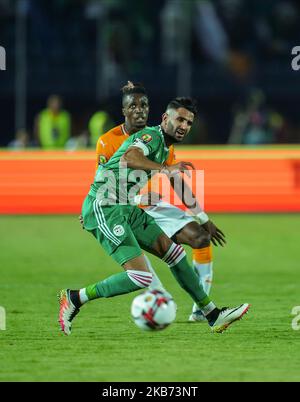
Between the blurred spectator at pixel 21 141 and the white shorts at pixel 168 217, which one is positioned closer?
the white shorts at pixel 168 217

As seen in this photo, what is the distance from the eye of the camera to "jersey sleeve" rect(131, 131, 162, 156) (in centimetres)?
969

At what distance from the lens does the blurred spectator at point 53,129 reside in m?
28.3

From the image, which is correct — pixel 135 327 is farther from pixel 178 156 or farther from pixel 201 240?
pixel 178 156

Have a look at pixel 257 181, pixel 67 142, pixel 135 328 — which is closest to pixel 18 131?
pixel 67 142

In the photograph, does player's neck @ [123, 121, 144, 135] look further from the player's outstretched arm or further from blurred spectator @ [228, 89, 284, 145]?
blurred spectator @ [228, 89, 284, 145]

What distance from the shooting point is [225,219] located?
70.1 ft

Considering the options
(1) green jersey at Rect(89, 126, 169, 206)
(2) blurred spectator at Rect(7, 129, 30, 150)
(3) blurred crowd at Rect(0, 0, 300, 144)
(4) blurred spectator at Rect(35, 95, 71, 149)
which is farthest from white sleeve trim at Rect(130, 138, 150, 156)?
(3) blurred crowd at Rect(0, 0, 300, 144)

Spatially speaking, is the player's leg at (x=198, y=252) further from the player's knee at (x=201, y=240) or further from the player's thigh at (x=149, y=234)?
the player's thigh at (x=149, y=234)

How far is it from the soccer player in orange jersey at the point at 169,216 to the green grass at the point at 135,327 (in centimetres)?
53

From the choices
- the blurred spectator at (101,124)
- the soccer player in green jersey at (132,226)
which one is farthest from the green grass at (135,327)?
the blurred spectator at (101,124)

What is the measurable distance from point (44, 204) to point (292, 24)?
491 inches

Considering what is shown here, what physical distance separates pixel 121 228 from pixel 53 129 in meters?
18.7

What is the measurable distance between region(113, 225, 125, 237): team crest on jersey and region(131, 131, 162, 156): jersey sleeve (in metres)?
0.67
